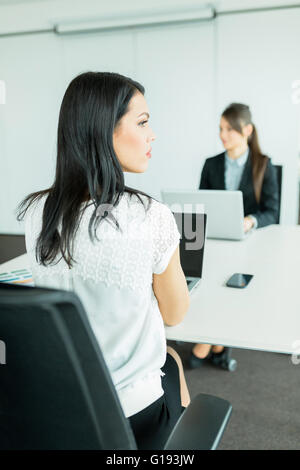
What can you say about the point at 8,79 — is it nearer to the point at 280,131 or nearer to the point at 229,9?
the point at 229,9

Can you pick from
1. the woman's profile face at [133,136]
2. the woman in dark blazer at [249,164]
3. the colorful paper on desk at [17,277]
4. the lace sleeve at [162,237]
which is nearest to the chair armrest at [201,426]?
the lace sleeve at [162,237]

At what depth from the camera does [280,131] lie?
4.32 metres

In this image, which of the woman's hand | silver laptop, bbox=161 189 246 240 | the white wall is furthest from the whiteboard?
silver laptop, bbox=161 189 246 240

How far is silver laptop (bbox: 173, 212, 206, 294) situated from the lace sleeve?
0.58 meters

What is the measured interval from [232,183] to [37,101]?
10.0ft

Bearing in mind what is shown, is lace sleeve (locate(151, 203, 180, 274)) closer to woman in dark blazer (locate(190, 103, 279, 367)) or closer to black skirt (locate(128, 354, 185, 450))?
black skirt (locate(128, 354, 185, 450))

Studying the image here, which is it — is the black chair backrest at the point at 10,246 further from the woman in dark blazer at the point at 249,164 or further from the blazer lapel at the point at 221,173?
the woman in dark blazer at the point at 249,164

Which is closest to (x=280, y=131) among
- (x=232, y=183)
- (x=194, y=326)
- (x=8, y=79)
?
(x=232, y=183)

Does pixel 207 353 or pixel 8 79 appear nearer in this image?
pixel 207 353

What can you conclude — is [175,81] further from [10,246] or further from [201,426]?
[201,426]

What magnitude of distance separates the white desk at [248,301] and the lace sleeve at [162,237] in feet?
1.06

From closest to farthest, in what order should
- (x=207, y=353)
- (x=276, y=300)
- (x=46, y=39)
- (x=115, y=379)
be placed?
(x=115, y=379)
(x=276, y=300)
(x=207, y=353)
(x=46, y=39)

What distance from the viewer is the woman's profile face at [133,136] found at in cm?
110

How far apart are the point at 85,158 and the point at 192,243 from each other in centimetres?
74
